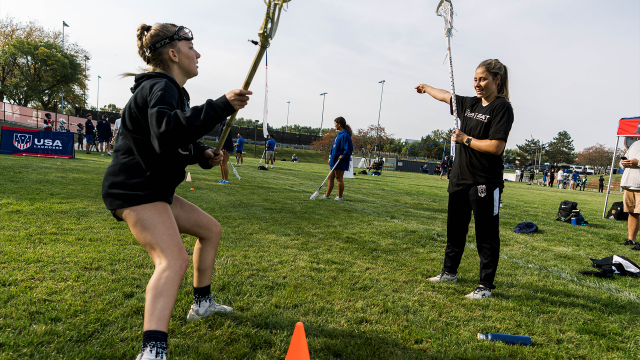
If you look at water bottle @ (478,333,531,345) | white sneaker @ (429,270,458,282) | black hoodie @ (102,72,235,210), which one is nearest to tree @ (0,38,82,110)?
black hoodie @ (102,72,235,210)

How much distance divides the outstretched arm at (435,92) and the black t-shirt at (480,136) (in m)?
0.30

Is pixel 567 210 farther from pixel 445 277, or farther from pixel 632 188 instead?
pixel 445 277

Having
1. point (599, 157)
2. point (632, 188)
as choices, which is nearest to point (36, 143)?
point (632, 188)

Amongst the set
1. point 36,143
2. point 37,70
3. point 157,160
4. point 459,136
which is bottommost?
point 36,143

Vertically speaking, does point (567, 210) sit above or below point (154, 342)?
above

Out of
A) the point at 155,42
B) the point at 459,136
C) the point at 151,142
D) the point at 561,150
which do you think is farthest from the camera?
the point at 561,150

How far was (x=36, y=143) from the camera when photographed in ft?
53.2

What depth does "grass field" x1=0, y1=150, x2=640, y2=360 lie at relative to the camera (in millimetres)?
2301

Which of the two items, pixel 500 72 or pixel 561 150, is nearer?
pixel 500 72

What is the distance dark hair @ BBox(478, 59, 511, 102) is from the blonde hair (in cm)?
278

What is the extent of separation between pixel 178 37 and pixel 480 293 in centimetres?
329

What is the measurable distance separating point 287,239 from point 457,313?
258 centimetres

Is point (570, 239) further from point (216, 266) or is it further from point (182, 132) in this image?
point (182, 132)

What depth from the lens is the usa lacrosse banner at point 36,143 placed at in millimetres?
15984
